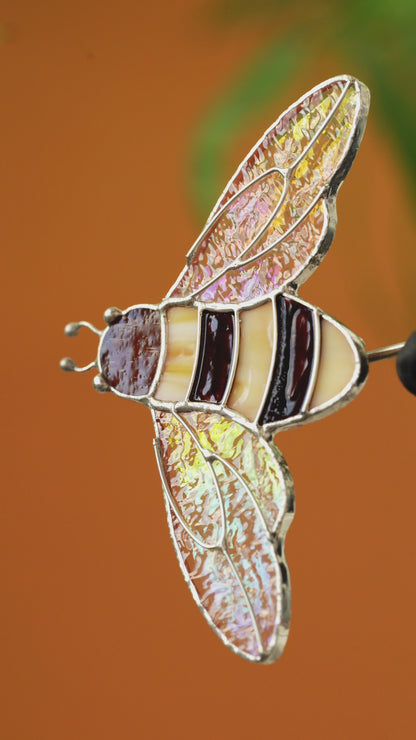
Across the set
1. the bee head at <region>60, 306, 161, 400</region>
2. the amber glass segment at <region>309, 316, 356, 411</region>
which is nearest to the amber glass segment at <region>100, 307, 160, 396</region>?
the bee head at <region>60, 306, 161, 400</region>

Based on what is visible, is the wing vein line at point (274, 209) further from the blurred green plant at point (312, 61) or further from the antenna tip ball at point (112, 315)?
the blurred green plant at point (312, 61)

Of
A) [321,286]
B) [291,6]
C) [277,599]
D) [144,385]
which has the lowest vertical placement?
[277,599]

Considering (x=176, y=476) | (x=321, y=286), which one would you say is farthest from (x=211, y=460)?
(x=321, y=286)

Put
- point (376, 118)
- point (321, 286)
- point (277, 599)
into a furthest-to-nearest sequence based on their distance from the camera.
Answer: point (321, 286) < point (376, 118) < point (277, 599)

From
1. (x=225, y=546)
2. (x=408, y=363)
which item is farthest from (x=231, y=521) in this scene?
(x=408, y=363)

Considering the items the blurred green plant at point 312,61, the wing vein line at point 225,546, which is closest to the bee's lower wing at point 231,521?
the wing vein line at point 225,546

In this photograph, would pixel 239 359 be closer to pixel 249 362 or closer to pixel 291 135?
pixel 249 362

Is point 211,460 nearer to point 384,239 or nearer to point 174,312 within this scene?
point 174,312
